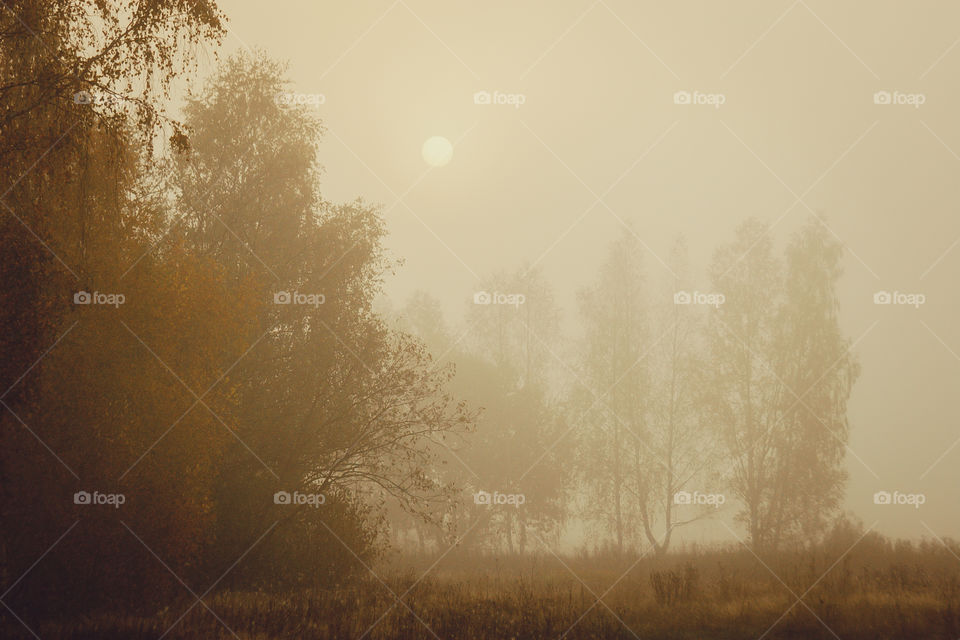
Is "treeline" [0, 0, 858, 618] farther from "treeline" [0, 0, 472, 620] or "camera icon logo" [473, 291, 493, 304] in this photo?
"camera icon logo" [473, 291, 493, 304]

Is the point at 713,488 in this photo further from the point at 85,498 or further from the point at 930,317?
the point at 930,317

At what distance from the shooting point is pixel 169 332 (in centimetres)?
1211

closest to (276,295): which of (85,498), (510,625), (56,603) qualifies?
(85,498)

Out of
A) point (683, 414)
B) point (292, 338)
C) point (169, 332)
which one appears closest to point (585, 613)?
point (169, 332)

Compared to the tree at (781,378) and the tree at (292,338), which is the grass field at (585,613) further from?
the tree at (781,378)

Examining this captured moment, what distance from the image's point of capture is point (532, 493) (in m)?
31.1

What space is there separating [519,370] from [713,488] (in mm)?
10837

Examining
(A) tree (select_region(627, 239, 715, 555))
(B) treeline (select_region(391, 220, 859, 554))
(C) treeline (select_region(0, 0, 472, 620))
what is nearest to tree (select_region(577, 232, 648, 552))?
(B) treeline (select_region(391, 220, 859, 554))

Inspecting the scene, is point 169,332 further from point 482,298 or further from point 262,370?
point 482,298

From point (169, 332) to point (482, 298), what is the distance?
82.5 ft

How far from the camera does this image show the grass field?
10172mm

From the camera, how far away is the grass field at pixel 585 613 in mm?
10172

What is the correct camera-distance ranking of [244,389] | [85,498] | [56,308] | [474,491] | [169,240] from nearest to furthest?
[56,308], [85,498], [169,240], [244,389], [474,491]

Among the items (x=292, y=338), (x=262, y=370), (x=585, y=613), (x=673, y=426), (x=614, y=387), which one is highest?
(x=614, y=387)
